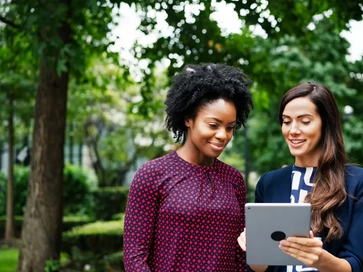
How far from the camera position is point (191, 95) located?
322 cm

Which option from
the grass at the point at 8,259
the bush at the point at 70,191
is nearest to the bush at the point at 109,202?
the bush at the point at 70,191

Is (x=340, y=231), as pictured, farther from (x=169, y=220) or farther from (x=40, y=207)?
(x=40, y=207)

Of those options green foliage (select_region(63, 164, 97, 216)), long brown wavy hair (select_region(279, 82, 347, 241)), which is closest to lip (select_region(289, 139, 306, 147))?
long brown wavy hair (select_region(279, 82, 347, 241))

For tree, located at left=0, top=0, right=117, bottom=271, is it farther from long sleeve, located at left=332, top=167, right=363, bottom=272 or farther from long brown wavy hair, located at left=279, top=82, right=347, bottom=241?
long sleeve, located at left=332, top=167, right=363, bottom=272

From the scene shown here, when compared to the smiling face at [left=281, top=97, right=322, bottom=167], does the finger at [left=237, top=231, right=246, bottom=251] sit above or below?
below

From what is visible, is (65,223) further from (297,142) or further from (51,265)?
(297,142)

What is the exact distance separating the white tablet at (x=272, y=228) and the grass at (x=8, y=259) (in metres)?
9.78

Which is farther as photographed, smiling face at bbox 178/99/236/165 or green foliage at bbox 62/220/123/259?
green foliage at bbox 62/220/123/259

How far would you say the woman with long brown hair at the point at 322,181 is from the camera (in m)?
2.99

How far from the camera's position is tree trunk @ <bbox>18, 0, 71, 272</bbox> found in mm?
7664

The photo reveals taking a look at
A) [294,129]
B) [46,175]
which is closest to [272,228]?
[294,129]

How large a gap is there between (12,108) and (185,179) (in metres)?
13.2

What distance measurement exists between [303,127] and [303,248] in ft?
2.15

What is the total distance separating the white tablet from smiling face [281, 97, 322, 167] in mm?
531
